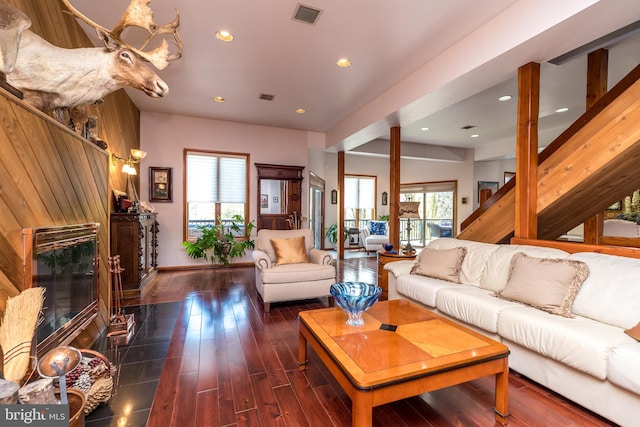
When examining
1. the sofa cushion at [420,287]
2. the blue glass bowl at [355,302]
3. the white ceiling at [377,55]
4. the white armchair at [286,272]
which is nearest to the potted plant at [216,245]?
the white armchair at [286,272]

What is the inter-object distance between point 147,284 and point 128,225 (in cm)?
109

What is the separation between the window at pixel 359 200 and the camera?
920cm

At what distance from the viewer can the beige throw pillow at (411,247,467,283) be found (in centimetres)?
299

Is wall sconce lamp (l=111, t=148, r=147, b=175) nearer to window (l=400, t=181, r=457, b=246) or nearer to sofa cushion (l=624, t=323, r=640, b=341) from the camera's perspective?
sofa cushion (l=624, t=323, r=640, b=341)

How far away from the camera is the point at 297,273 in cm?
349

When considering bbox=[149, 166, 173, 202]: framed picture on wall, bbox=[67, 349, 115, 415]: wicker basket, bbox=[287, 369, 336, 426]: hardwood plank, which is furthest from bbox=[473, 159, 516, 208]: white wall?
bbox=[67, 349, 115, 415]: wicker basket

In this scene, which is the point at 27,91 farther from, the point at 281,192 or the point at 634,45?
the point at 634,45

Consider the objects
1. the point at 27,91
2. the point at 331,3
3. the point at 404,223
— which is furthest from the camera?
the point at 404,223

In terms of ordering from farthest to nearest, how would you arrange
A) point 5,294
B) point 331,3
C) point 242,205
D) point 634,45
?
point 242,205
point 634,45
point 331,3
point 5,294

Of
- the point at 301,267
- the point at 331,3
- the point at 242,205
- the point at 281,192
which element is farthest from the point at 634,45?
the point at 242,205

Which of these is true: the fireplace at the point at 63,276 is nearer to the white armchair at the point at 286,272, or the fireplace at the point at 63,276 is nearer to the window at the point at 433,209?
the white armchair at the point at 286,272

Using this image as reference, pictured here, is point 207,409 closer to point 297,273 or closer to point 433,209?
point 297,273

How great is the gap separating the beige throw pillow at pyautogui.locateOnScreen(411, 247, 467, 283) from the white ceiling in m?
1.91

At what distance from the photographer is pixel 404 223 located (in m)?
9.98
